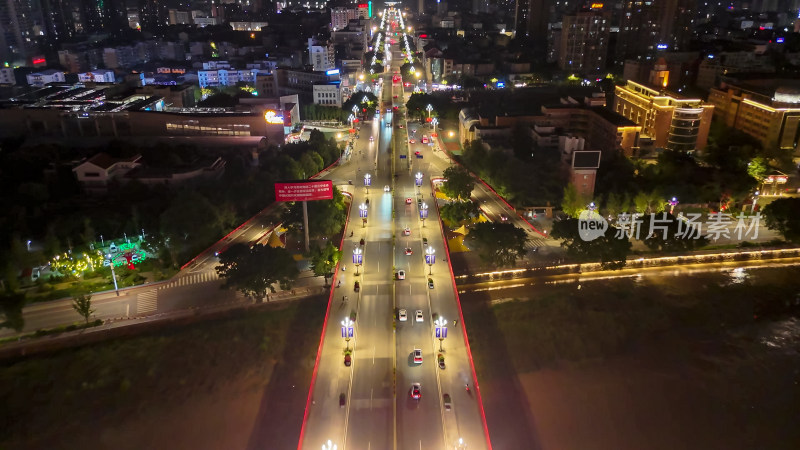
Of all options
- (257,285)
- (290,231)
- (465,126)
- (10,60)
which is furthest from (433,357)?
(10,60)

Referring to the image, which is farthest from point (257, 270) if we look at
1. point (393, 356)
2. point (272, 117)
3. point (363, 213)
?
point (272, 117)

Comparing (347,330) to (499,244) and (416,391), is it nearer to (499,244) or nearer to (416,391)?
(416,391)

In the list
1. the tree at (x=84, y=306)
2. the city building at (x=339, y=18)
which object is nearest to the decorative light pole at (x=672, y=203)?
the tree at (x=84, y=306)

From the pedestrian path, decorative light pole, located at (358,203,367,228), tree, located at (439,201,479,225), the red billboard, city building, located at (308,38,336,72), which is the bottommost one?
the pedestrian path

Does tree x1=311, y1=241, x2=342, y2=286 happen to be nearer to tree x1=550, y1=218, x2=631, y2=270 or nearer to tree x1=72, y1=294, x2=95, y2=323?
tree x1=72, y1=294, x2=95, y2=323

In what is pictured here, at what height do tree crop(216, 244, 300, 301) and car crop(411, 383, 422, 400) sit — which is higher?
tree crop(216, 244, 300, 301)

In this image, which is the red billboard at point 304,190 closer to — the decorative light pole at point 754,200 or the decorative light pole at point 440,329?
the decorative light pole at point 440,329

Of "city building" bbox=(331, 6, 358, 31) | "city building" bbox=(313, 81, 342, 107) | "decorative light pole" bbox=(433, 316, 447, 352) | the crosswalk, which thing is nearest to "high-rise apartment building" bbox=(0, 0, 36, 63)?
"city building" bbox=(313, 81, 342, 107)
